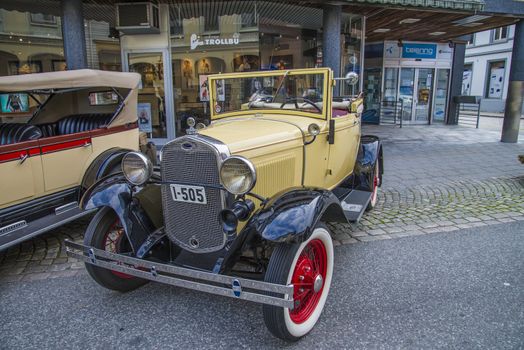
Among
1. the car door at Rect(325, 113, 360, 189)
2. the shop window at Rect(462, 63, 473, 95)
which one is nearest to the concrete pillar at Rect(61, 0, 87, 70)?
the car door at Rect(325, 113, 360, 189)

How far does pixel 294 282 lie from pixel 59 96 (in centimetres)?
448

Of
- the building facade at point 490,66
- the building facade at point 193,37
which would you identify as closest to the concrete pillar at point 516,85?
the building facade at point 193,37

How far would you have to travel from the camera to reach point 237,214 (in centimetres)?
252

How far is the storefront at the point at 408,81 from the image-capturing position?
14.3 m

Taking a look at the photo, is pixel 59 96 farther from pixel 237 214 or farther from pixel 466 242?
pixel 466 242

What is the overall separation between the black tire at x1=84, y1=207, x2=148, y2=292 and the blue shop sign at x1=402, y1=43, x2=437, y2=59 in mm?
13613

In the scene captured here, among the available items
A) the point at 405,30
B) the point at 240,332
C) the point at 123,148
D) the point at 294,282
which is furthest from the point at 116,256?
the point at 405,30

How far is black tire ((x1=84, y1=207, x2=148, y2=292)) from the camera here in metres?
2.94

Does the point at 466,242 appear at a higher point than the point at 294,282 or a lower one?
lower

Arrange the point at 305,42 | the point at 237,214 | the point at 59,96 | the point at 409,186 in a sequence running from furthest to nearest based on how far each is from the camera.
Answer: the point at 305,42 < the point at 409,186 < the point at 59,96 < the point at 237,214

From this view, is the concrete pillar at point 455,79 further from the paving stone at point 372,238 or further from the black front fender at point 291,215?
the black front fender at point 291,215

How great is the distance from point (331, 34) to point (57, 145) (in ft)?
18.4

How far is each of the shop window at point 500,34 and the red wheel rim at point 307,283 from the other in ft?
77.5

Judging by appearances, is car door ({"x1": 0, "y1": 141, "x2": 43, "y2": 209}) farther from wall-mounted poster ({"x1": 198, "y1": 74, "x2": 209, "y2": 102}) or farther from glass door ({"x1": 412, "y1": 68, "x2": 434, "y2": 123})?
glass door ({"x1": 412, "y1": 68, "x2": 434, "y2": 123})
